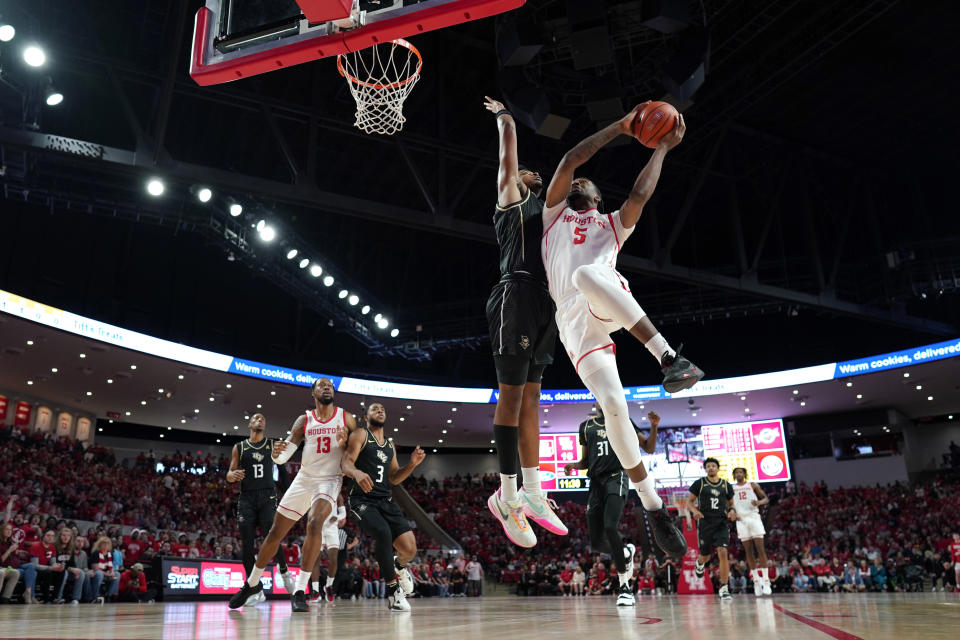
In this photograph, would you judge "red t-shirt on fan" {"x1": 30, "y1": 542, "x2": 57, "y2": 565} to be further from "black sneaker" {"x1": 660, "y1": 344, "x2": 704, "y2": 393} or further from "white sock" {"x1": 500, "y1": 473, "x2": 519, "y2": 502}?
"black sneaker" {"x1": 660, "y1": 344, "x2": 704, "y2": 393}

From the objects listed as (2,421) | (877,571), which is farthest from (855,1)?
(2,421)

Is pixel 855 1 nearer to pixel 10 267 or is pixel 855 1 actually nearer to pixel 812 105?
pixel 812 105

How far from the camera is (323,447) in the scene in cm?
708

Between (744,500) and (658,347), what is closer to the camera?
(658,347)

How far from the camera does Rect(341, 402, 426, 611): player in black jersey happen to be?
637 centimetres

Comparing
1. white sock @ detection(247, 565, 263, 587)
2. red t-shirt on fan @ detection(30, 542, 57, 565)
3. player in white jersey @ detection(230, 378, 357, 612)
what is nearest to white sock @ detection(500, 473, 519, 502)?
player in white jersey @ detection(230, 378, 357, 612)

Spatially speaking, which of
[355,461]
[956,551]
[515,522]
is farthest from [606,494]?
[956,551]

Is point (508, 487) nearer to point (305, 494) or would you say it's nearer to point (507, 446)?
point (507, 446)

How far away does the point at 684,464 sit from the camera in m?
29.9

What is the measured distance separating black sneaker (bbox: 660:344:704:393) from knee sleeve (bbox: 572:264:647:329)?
11.6 inches

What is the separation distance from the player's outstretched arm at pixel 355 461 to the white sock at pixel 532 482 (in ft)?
6.39

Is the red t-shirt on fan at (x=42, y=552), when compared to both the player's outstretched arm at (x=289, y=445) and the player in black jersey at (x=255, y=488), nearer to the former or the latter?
the player in black jersey at (x=255, y=488)

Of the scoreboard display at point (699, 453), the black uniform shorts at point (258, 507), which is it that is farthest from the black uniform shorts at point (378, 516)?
the scoreboard display at point (699, 453)

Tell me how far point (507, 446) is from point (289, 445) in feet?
10.7
